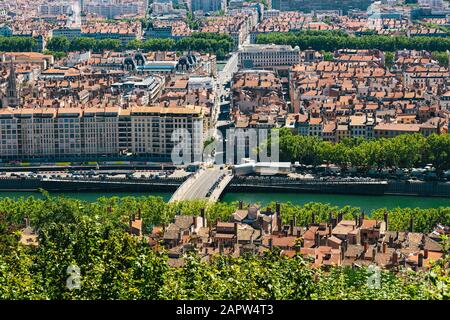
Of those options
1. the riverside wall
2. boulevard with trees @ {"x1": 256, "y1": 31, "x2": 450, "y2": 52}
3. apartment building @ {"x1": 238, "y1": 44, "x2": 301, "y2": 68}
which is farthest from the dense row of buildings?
boulevard with trees @ {"x1": 256, "y1": 31, "x2": 450, "y2": 52}

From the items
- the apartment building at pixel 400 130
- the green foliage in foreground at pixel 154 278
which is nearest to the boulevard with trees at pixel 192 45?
the apartment building at pixel 400 130

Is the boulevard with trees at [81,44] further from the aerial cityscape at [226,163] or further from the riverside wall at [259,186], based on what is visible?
the riverside wall at [259,186]

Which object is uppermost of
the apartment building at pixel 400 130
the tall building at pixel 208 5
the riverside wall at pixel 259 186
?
the tall building at pixel 208 5

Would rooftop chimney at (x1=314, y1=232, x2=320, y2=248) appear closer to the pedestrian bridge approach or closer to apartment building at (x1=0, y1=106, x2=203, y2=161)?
the pedestrian bridge approach

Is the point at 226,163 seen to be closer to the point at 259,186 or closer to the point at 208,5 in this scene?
the point at 259,186
